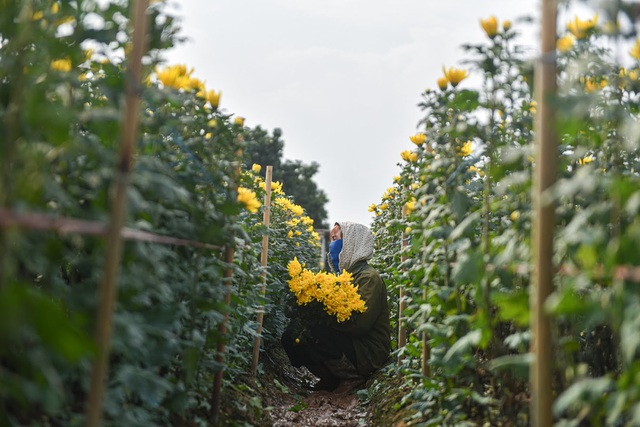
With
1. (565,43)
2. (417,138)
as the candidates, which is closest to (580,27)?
(565,43)

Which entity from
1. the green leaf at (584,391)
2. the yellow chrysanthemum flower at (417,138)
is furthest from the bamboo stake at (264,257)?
the green leaf at (584,391)

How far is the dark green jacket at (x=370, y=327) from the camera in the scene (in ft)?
22.5

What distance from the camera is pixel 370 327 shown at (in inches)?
274

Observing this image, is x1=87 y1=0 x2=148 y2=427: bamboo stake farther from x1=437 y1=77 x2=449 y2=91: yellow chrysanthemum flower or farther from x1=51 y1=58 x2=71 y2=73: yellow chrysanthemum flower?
x1=437 y1=77 x2=449 y2=91: yellow chrysanthemum flower

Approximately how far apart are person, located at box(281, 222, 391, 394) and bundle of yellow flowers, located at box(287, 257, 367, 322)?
0.20m

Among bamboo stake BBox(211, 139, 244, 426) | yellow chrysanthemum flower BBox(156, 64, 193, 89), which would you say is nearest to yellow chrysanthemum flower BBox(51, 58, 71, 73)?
yellow chrysanthemum flower BBox(156, 64, 193, 89)

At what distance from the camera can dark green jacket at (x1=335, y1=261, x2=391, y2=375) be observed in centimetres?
686

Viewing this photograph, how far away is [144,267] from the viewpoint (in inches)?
93.1

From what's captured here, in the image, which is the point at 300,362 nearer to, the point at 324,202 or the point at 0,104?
the point at 0,104

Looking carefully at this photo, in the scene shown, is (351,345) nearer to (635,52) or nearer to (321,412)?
(321,412)

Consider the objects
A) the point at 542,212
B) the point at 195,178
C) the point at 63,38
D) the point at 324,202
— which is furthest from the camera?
the point at 324,202

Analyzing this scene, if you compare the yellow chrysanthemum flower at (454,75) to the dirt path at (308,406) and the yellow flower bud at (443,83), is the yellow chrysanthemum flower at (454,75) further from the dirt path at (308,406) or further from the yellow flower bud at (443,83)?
the dirt path at (308,406)

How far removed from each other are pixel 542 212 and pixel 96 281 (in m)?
1.54

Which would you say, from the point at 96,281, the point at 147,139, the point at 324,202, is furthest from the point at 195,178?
the point at 324,202
